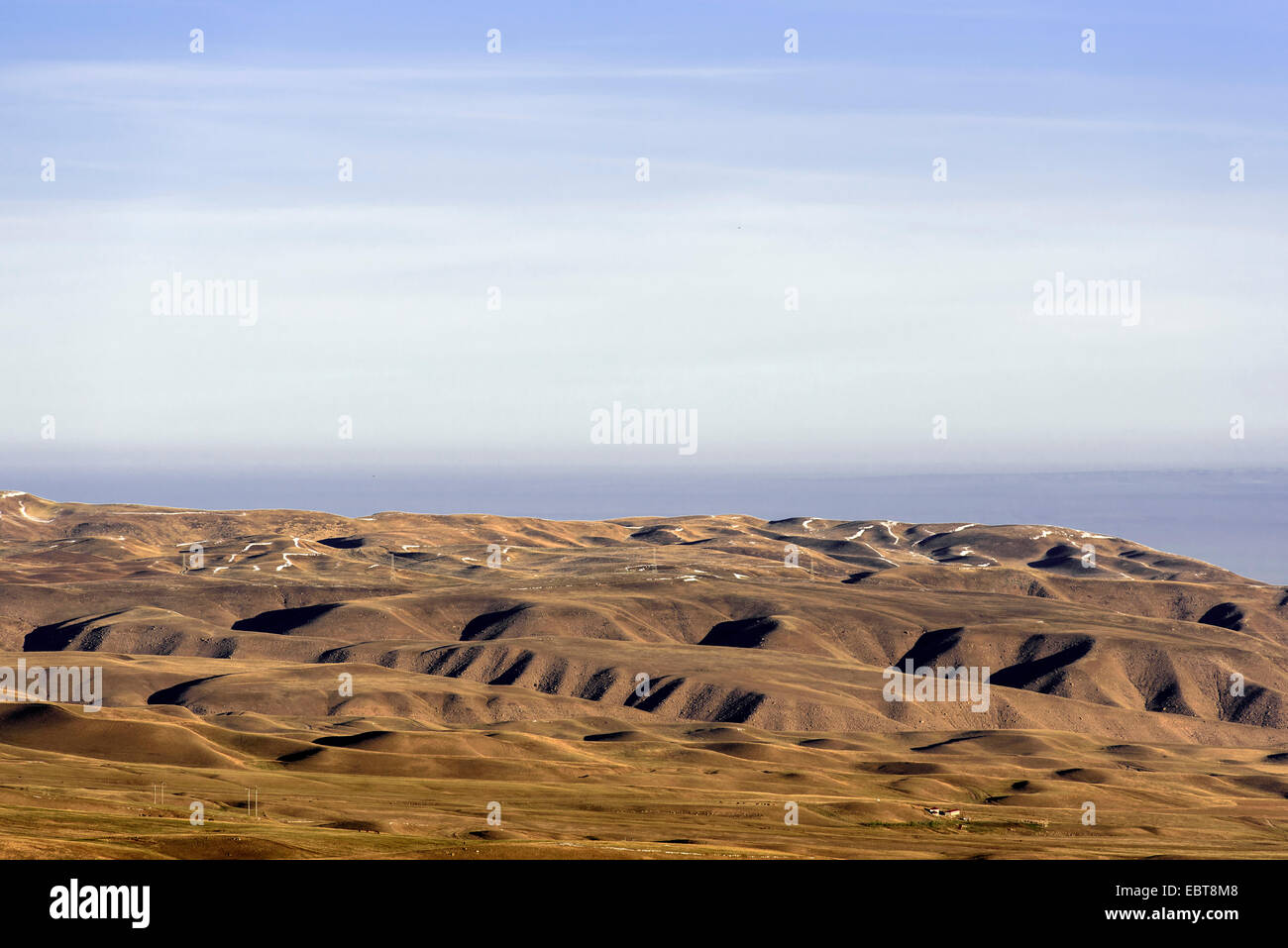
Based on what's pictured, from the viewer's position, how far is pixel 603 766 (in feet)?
498

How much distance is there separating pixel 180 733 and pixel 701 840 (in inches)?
2476

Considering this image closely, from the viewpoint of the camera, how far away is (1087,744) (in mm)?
197500
